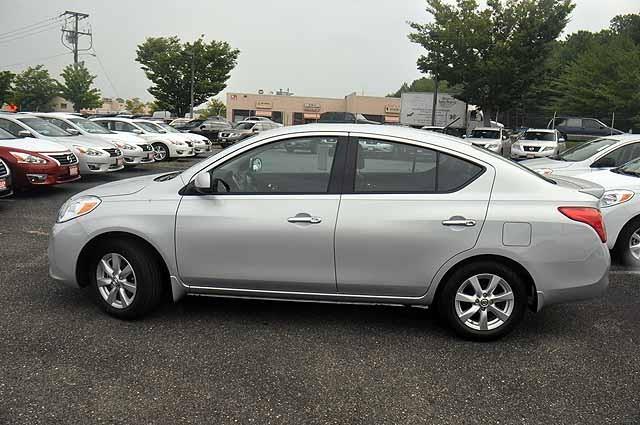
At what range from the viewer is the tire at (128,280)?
3967 millimetres

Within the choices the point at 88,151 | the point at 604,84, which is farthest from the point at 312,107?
the point at 88,151

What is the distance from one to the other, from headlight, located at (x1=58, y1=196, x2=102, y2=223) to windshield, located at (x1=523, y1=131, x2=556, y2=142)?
61.8 ft

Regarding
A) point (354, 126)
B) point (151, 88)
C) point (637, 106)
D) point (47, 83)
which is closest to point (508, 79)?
point (637, 106)

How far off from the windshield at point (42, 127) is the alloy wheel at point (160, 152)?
16.3ft

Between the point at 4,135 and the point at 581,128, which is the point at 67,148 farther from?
the point at 581,128

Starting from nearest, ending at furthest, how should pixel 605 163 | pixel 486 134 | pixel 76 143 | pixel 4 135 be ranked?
pixel 605 163 < pixel 4 135 < pixel 76 143 < pixel 486 134

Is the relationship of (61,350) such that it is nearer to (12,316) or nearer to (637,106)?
(12,316)

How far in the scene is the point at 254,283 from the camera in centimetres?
391

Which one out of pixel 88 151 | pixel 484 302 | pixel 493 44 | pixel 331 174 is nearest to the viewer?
pixel 484 302

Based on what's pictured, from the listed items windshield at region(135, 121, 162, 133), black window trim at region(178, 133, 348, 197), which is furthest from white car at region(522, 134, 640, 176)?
windshield at region(135, 121, 162, 133)

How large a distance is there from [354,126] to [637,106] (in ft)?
114

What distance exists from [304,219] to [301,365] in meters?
0.98

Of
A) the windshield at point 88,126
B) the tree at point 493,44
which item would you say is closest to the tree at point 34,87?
the tree at point 493,44

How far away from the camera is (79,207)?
4129 millimetres
